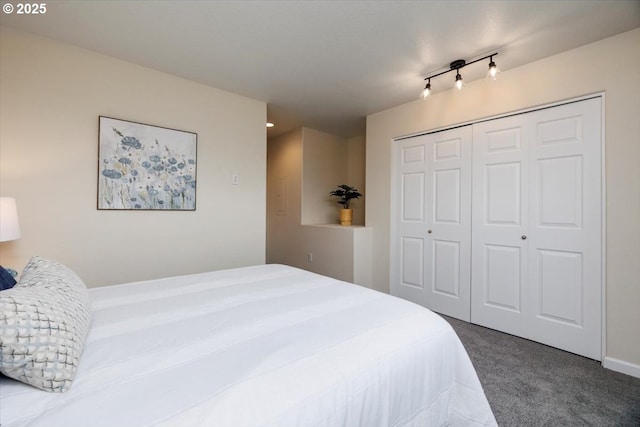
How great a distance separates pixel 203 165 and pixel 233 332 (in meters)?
2.24

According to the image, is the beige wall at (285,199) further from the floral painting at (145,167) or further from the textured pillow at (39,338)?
the textured pillow at (39,338)

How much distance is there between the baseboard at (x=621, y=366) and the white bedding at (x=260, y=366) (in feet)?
5.27

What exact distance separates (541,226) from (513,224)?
0.20 metres

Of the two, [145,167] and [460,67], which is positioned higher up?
[460,67]

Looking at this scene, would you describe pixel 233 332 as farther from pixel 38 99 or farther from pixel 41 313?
pixel 38 99

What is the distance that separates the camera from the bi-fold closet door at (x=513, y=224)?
85.4 inches

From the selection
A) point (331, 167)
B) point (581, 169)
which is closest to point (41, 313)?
point (581, 169)

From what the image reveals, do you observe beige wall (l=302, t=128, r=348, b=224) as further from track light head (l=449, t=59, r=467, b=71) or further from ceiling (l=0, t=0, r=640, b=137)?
track light head (l=449, t=59, r=467, b=71)

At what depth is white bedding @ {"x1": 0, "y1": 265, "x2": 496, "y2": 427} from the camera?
2.18 feet

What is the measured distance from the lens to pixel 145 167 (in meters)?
2.52

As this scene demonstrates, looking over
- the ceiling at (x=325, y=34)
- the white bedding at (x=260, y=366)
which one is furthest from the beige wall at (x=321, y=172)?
the white bedding at (x=260, y=366)

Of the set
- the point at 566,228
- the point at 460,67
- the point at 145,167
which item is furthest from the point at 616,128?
the point at 145,167

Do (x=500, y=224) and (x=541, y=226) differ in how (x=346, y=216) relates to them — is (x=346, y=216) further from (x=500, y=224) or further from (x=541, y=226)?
(x=541, y=226)

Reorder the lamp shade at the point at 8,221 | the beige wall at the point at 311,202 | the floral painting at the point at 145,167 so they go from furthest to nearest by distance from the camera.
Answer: the beige wall at the point at 311,202 < the floral painting at the point at 145,167 < the lamp shade at the point at 8,221
